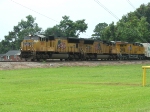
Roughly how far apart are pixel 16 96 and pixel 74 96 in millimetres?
Answer: 1913

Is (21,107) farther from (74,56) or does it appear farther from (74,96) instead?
(74,56)

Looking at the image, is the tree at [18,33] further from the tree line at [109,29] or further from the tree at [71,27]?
the tree at [71,27]

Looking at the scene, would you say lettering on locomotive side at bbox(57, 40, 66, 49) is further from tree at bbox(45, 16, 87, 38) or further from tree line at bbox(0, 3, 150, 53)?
tree at bbox(45, 16, 87, 38)

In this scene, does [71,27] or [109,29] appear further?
[71,27]

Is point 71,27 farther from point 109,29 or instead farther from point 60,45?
point 60,45

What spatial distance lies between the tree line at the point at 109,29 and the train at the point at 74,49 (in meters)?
20.7

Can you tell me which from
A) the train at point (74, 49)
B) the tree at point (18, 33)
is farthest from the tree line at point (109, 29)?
the train at point (74, 49)

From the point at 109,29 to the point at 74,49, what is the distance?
150 feet

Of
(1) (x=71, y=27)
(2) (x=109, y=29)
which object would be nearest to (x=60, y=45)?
(2) (x=109, y=29)

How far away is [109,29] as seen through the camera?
93.9 meters

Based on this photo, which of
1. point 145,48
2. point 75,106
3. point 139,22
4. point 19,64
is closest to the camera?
point 75,106

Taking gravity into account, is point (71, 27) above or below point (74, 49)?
above

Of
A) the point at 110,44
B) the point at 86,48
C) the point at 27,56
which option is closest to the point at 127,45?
the point at 110,44

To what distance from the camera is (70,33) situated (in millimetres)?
101250
